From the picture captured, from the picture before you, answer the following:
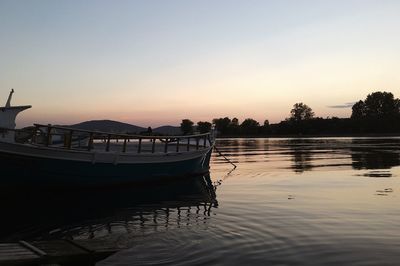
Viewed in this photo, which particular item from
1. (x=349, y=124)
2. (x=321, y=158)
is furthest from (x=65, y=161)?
(x=349, y=124)

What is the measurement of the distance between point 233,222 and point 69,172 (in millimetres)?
7885

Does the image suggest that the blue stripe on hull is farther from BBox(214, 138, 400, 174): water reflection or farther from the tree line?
A: the tree line

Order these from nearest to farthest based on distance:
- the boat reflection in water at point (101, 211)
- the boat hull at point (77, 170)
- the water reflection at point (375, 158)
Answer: the boat reflection in water at point (101, 211), the boat hull at point (77, 170), the water reflection at point (375, 158)

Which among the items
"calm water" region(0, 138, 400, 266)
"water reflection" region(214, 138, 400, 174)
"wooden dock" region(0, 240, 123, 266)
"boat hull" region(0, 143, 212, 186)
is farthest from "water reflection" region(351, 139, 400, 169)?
"wooden dock" region(0, 240, 123, 266)

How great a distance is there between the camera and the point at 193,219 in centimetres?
1277

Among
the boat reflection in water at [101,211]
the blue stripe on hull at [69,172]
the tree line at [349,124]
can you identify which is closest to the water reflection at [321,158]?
the blue stripe on hull at [69,172]

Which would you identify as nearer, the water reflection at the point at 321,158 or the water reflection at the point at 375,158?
the water reflection at the point at 321,158

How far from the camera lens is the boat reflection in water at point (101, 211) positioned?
36.6 feet

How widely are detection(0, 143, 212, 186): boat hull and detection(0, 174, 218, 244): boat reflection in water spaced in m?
0.41

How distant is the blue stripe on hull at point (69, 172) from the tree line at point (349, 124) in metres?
136

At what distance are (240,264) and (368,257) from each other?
2.36 m

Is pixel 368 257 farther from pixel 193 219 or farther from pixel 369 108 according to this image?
pixel 369 108

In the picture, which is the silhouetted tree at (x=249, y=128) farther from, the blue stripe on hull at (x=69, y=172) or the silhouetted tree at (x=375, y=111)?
the blue stripe on hull at (x=69, y=172)

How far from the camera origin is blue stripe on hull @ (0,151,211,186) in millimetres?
16250
